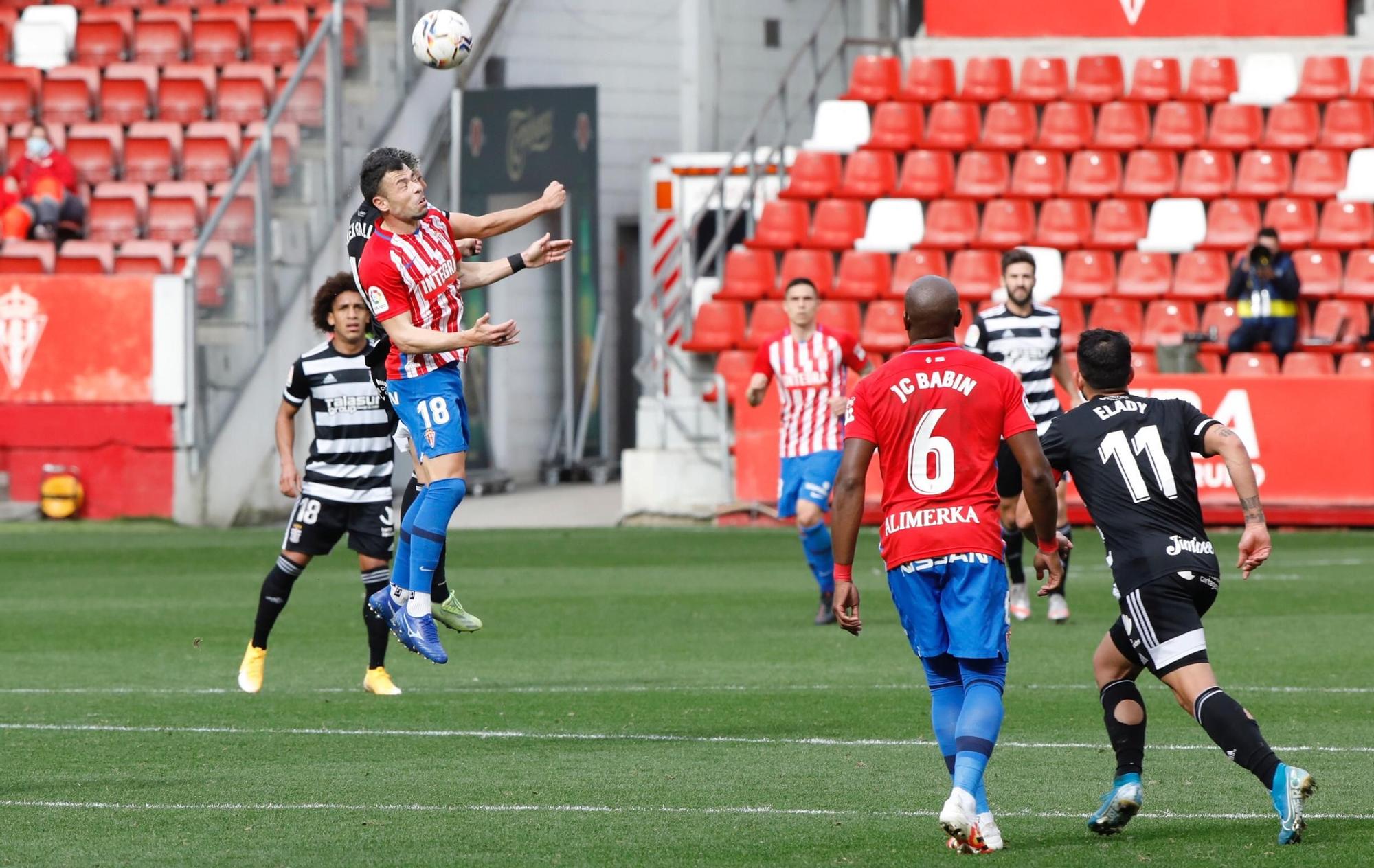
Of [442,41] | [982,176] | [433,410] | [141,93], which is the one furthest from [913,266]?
[433,410]

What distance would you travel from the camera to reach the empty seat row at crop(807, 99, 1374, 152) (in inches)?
863

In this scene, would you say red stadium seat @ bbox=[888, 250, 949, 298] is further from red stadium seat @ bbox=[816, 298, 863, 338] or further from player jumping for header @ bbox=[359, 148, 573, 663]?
player jumping for header @ bbox=[359, 148, 573, 663]

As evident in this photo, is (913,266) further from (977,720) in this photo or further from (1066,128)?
(977,720)

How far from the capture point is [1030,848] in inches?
239

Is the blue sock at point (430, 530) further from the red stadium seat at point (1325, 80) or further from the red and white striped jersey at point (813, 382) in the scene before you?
the red stadium seat at point (1325, 80)

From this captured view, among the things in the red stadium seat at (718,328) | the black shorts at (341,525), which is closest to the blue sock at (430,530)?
the black shorts at (341,525)

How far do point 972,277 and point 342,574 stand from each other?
7777 millimetres

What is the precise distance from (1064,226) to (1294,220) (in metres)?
2.31

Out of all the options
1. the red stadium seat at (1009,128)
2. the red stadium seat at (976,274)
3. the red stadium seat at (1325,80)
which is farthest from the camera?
the red stadium seat at (1009,128)

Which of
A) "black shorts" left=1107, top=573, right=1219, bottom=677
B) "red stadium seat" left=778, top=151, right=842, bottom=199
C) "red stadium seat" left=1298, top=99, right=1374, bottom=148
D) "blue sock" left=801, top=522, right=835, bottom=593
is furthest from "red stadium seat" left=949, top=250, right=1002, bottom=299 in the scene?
Answer: "black shorts" left=1107, top=573, right=1219, bottom=677

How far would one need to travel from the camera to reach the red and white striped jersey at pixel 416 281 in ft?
27.2

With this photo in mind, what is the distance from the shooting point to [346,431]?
1002cm

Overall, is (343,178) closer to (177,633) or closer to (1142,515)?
(177,633)

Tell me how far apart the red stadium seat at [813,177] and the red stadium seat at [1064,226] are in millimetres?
2373
